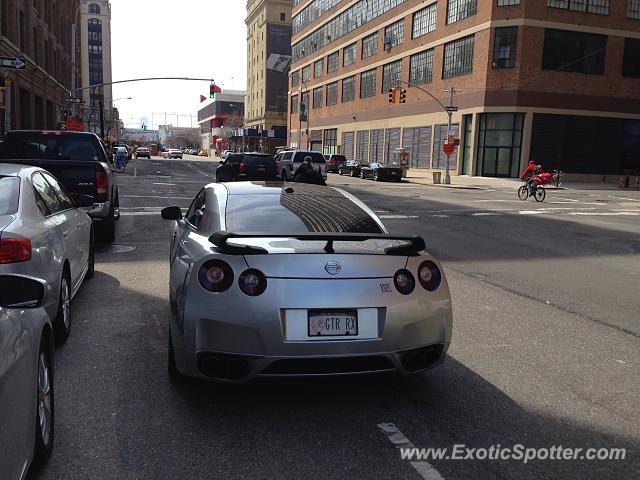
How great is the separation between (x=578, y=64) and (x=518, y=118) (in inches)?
248

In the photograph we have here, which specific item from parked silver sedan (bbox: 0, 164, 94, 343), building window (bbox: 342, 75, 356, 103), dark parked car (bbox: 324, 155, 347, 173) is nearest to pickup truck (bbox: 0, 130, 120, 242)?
parked silver sedan (bbox: 0, 164, 94, 343)

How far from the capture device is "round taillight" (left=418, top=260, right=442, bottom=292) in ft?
13.1

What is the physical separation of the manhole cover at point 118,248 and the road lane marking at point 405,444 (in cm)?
743

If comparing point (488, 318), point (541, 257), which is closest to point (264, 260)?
point (488, 318)

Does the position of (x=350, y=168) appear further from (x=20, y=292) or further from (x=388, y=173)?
(x=20, y=292)

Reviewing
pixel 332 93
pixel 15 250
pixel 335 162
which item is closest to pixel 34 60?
pixel 335 162

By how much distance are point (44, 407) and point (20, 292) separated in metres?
0.93

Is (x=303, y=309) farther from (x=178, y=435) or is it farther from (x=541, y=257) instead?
(x=541, y=257)

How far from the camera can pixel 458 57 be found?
46.4 meters

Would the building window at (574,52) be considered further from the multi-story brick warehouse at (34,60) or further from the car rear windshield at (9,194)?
the car rear windshield at (9,194)

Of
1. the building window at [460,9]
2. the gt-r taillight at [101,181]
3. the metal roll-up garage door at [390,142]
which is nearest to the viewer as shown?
the gt-r taillight at [101,181]

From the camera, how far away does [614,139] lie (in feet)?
148

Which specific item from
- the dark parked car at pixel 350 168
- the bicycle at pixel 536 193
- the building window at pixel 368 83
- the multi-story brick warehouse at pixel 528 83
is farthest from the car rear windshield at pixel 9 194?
the building window at pixel 368 83

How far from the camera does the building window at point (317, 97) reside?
260ft
